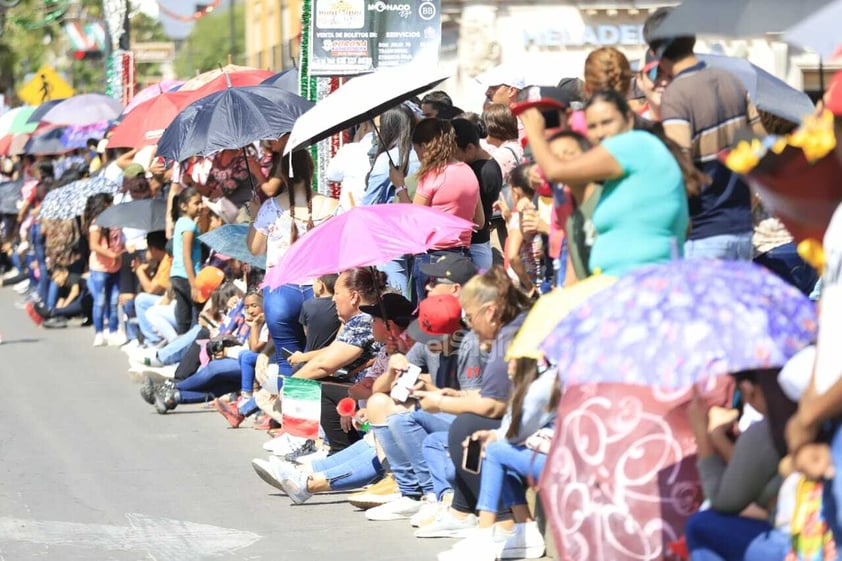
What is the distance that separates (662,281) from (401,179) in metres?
5.43

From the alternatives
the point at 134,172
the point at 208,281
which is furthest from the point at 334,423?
the point at 134,172

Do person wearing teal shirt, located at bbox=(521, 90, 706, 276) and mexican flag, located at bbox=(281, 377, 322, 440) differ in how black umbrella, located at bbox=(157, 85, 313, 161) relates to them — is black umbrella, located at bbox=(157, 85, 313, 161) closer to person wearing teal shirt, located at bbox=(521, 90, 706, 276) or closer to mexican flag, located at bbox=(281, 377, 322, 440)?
mexican flag, located at bbox=(281, 377, 322, 440)

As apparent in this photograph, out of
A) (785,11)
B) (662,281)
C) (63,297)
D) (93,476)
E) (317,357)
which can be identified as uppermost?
(785,11)

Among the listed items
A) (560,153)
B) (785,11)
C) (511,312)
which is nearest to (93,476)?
(511,312)

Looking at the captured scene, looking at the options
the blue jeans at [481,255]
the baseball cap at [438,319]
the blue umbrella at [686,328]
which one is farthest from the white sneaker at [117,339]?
the blue umbrella at [686,328]

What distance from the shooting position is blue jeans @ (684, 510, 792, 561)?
506 cm

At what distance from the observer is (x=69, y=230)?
18391mm

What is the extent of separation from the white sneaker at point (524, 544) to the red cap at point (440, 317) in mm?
1208

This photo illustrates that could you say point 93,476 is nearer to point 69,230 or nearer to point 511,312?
point 511,312

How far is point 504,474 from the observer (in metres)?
7.64

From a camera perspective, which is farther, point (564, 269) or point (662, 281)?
point (564, 269)

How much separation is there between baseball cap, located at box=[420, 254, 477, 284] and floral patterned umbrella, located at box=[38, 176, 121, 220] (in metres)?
9.27

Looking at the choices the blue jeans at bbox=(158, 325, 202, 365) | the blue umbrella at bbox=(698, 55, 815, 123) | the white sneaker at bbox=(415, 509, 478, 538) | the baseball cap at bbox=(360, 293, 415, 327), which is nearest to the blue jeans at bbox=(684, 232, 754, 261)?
the blue umbrella at bbox=(698, 55, 815, 123)

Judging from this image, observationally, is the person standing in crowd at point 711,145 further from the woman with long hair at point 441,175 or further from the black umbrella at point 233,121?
the black umbrella at point 233,121
